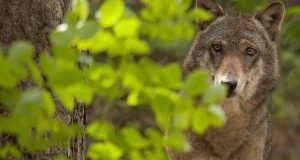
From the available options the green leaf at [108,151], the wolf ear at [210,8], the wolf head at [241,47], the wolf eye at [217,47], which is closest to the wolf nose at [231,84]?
the wolf head at [241,47]

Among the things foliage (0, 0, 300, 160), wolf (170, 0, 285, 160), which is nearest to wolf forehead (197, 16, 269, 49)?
wolf (170, 0, 285, 160)

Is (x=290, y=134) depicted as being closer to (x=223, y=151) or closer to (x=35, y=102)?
(x=223, y=151)

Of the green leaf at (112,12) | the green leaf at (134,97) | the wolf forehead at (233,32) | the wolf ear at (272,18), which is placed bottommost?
the green leaf at (134,97)

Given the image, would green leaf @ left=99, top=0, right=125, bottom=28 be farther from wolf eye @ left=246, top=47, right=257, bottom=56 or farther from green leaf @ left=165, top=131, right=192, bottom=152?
wolf eye @ left=246, top=47, right=257, bottom=56

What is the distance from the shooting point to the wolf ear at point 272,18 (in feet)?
25.2

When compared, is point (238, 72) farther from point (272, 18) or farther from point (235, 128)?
point (272, 18)

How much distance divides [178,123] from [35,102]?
1.81ft

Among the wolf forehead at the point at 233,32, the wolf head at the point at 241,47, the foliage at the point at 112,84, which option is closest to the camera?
the foliage at the point at 112,84

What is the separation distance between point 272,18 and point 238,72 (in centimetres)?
94

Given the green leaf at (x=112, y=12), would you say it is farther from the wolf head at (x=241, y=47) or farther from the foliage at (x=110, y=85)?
the wolf head at (x=241, y=47)

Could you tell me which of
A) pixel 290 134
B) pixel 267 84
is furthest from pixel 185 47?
pixel 290 134

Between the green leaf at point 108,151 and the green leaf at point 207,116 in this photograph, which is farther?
the green leaf at point 108,151

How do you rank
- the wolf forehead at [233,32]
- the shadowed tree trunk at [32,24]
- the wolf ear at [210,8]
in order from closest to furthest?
the shadowed tree trunk at [32,24], the wolf ear at [210,8], the wolf forehead at [233,32]

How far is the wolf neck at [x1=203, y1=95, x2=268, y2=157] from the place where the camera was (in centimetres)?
737
